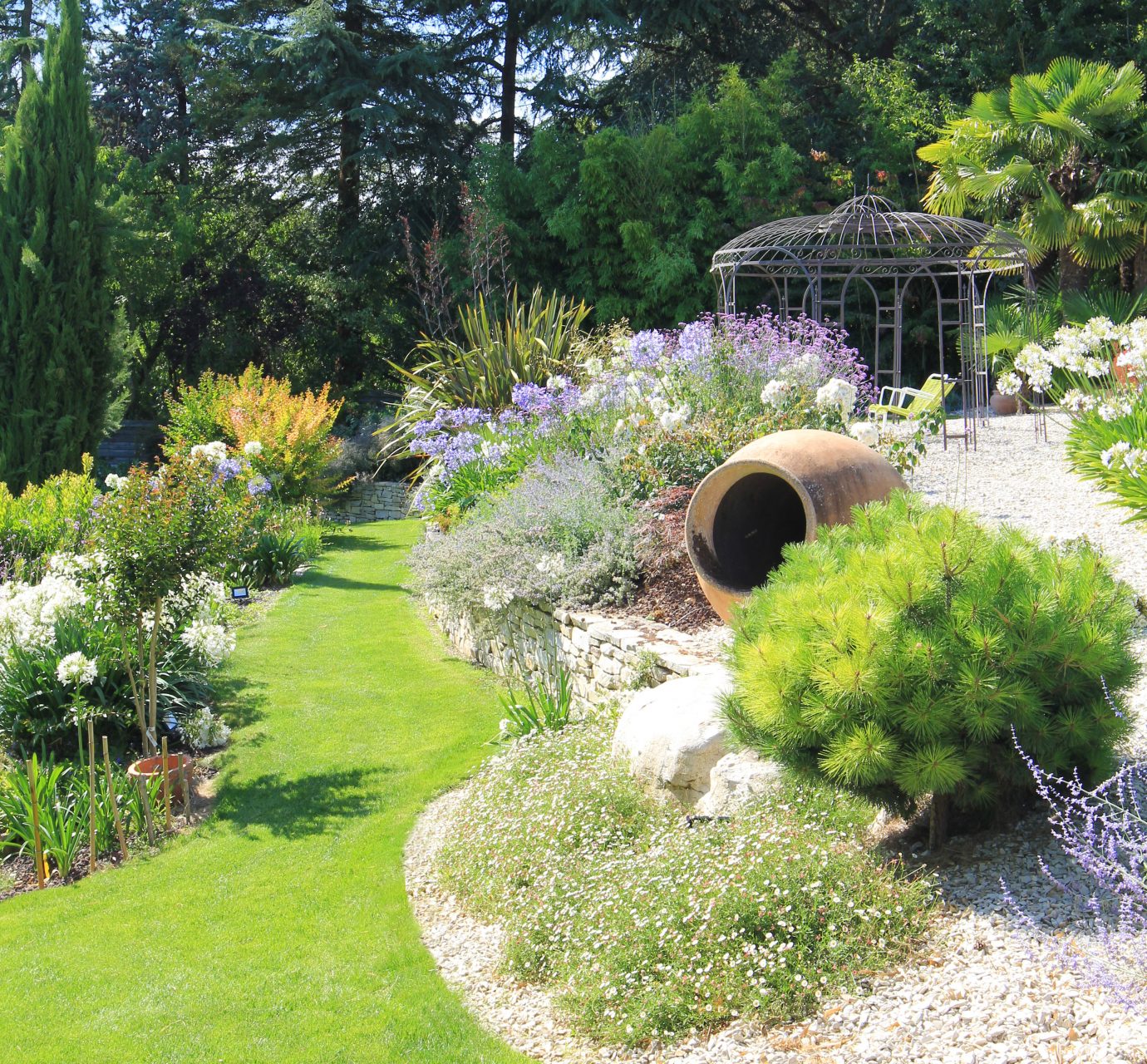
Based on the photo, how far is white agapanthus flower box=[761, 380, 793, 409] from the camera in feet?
21.5

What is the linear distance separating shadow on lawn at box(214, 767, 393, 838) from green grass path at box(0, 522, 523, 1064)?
10mm

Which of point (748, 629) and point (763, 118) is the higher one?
point (763, 118)

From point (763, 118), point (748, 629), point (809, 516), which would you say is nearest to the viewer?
point (748, 629)

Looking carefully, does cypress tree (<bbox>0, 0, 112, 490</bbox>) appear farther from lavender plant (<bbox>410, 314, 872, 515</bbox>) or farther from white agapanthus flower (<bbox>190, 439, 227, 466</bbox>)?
white agapanthus flower (<bbox>190, 439, 227, 466</bbox>)

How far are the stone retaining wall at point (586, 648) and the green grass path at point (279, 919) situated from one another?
0.34 meters

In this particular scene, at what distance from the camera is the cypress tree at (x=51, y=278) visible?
39.5 feet

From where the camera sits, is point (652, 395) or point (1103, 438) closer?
point (1103, 438)

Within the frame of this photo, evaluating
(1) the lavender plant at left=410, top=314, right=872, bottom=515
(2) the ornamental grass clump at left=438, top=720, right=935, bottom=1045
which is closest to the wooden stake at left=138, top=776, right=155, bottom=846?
(2) the ornamental grass clump at left=438, top=720, right=935, bottom=1045

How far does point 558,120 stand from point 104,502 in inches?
573

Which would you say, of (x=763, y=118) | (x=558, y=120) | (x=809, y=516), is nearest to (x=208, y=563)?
(x=809, y=516)

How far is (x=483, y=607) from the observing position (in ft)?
23.3

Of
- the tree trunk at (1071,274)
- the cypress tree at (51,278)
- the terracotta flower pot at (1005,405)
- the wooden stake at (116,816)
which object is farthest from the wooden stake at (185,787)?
the tree trunk at (1071,274)

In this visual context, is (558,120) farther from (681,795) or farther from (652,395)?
(681,795)

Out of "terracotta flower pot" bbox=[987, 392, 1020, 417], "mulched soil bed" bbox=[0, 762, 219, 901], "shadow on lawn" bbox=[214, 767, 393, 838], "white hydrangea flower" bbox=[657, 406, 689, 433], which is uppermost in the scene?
"white hydrangea flower" bbox=[657, 406, 689, 433]
